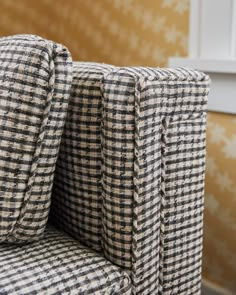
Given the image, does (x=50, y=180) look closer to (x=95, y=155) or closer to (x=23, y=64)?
(x=95, y=155)

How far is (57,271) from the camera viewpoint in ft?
2.57

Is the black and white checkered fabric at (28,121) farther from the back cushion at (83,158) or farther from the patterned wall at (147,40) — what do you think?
the patterned wall at (147,40)

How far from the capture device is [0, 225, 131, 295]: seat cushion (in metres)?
0.75

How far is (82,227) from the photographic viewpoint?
0.90 m

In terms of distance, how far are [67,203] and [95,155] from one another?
0.14 metres

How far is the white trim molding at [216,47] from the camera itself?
1.19 meters

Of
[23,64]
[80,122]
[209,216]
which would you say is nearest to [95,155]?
[80,122]

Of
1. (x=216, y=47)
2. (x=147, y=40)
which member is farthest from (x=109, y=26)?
(x=216, y=47)

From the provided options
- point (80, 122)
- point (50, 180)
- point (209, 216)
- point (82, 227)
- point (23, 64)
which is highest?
point (23, 64)

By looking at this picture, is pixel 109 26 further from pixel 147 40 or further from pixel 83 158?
pixel 83 158

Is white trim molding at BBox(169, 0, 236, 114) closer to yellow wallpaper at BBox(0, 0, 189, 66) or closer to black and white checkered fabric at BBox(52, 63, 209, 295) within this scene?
yellow wallpaper at BBox(0, 0, 189, 66)

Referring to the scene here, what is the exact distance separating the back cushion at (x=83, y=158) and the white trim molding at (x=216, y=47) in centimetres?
42

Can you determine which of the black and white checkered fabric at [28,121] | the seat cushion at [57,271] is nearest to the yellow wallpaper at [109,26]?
the black and white checkered fabric at [28,121]

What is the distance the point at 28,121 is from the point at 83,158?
0.44 feet
